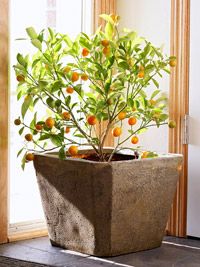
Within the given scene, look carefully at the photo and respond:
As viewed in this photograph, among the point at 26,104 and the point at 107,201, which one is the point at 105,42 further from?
the point at 107,201

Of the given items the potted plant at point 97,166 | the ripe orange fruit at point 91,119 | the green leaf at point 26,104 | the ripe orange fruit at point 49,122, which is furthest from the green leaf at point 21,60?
the ripe orange fruit at point 91,119

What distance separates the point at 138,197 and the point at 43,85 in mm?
659

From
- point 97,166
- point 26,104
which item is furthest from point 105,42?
point 97,166

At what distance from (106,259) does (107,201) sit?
272 mm

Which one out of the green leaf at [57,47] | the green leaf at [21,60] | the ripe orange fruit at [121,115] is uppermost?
the green leaf at [57,47]

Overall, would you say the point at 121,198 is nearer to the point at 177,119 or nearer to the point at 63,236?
the point at 63,236

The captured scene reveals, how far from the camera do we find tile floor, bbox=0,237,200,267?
2.55m

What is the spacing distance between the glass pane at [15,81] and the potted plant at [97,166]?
229 millimetres

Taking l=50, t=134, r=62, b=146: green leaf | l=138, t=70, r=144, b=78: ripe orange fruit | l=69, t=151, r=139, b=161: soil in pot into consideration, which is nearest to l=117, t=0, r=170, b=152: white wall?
l=69, t=151, r=139, b=161: soil in pot

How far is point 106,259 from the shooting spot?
262 centimetres

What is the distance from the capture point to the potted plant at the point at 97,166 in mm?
2586

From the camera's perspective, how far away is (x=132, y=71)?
2.68m

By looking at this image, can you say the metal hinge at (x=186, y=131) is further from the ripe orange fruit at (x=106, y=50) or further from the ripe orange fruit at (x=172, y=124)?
the ripe orange fruit at (x=106, y=50)

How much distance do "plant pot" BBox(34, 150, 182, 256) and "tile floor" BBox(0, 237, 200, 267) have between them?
5 centimetres
